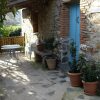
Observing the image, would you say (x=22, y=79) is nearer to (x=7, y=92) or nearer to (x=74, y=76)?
(x=7, y=92)

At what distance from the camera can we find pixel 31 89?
6.74 m

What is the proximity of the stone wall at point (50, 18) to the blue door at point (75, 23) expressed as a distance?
68 cm

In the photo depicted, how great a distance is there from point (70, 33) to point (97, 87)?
3.07 metres

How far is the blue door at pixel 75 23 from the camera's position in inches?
308

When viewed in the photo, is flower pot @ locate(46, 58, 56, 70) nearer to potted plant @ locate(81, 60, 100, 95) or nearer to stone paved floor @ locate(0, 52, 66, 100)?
stone paved floor @ locate(0, 52, 66, 100)

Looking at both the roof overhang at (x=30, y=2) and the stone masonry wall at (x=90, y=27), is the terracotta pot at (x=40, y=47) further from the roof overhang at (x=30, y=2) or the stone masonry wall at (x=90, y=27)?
the stone masonry wall at (x=90, y=27)

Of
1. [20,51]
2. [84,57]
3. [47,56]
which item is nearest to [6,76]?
[47,56]

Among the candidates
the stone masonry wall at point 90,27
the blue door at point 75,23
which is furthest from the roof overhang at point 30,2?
the stone masonry wall at point 90,27

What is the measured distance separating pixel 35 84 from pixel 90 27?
2.34 meters

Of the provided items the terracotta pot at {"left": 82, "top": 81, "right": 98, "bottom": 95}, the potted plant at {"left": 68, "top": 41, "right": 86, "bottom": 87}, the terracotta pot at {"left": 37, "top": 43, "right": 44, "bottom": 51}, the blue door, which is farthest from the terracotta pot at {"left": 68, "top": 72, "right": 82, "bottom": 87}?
the terracotta pot at {"left": 37, "top": 43, "right": 44, "bottom": 51}

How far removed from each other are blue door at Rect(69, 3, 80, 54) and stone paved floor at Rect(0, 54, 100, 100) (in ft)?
4.16

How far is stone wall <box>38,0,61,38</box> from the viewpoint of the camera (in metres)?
8.93

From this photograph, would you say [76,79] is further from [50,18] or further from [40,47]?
[40,47]

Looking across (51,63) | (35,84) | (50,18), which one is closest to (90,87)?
(35,84)
